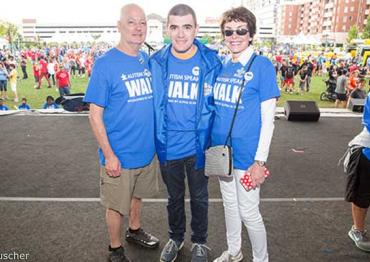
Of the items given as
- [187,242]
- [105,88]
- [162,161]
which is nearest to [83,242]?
[187,242]

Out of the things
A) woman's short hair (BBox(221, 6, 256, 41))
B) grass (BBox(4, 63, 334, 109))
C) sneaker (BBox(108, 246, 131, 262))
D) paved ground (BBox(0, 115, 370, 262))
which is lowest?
grass (BBox(4, 63, 334, 109))

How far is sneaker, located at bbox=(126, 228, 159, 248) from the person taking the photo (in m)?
3.02

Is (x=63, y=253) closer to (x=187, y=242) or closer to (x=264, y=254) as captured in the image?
(x=187, y=242)

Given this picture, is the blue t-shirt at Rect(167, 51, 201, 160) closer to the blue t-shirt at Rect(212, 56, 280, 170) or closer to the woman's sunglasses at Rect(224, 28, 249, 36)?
the blue t-shirt at Rect(212, 56, 280, 170)

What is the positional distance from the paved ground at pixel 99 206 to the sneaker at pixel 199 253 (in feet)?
0.48

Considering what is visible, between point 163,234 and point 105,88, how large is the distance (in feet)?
5.42

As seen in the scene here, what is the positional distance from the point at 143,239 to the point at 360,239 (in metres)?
1.98

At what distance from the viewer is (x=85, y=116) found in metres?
8.27

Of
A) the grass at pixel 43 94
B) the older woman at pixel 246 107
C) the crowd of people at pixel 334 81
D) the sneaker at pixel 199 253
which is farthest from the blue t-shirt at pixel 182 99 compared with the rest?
the grass at pixel 43 94

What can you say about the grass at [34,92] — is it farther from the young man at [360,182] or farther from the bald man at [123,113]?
the young man at [360,182]

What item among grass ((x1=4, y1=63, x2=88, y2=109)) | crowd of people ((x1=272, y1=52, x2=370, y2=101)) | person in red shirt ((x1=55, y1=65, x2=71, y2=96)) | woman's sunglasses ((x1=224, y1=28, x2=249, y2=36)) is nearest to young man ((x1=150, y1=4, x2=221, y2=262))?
woman's sunglasses ((x1=224, y1=28, x2=249, y2=36))

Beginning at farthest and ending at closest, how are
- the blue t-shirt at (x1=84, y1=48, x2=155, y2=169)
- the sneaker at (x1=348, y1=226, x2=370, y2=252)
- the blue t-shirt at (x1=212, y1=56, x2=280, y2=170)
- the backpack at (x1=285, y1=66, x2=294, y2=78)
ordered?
the backpack at (x1=285, y1=66, x2=294, y2=78)
the sneaker at (x1=348, y1=226, x2=370, y2=252)
the blue t-shirt at (x1=84, y1=48, x2=155, y2=169)
the blue t-shirt at (x1=212, y1=56, x2=280, y2=170)

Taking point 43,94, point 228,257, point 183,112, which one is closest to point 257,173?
point 183,112

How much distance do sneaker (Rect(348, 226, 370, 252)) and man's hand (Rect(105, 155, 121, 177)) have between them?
2.26 meters
